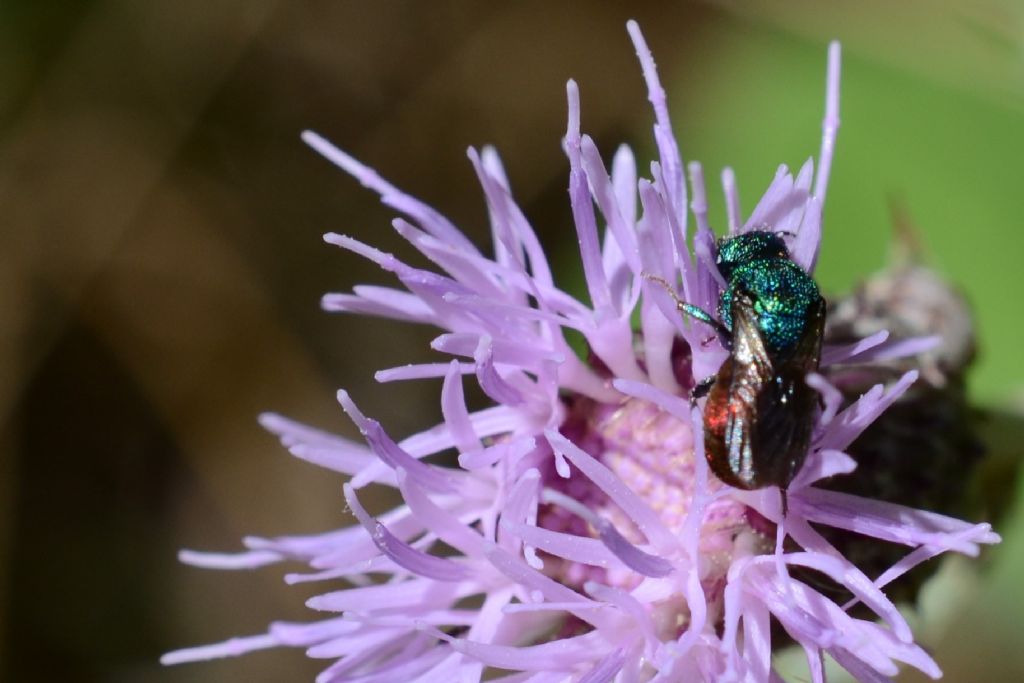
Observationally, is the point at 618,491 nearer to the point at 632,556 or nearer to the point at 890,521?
the point at 632,556

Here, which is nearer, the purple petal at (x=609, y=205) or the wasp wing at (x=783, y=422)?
the wasp wing at (x=783, y=422)

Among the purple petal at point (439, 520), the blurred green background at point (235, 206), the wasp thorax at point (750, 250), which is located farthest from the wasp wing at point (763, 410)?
the blurred green background at point (235, 206)

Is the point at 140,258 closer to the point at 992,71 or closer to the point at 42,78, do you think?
the point at 42,78

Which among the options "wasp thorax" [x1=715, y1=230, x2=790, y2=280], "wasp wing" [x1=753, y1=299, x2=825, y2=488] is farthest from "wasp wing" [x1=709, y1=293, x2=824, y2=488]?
"wasp thorax" [x1=715, y1=230, x2=790, y2=280]

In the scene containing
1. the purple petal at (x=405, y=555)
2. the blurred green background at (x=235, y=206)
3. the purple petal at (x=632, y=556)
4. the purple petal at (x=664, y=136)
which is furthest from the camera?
the blurred green background at (x=235, y=206)

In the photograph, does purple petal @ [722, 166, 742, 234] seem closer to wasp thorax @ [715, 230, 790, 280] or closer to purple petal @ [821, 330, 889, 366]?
wasp thorax @ [715, 230, 790, 280]

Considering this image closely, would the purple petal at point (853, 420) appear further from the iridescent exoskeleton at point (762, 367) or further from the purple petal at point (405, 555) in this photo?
the purple petal at point (405, 555)
